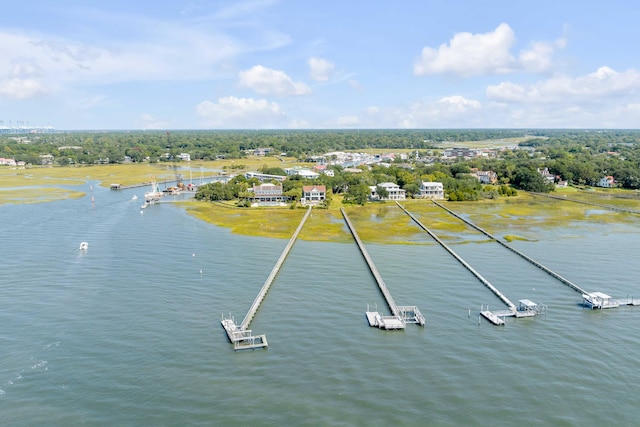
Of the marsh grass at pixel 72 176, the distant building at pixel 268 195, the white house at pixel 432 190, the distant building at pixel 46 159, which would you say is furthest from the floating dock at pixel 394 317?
the distant building at pixel 46 159

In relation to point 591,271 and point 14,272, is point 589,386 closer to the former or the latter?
point 591,271

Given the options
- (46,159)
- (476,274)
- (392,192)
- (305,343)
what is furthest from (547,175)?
(46,159)

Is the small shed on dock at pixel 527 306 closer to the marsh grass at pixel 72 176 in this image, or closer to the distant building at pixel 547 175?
the distant building at pixel 547 175

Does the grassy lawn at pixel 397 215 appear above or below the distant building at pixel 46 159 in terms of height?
below

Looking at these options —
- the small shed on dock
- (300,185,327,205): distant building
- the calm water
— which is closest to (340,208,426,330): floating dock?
the calm water

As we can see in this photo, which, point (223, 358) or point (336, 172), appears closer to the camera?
point (223, 358)

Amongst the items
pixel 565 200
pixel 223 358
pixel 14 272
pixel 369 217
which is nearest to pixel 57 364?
pixel 223 358

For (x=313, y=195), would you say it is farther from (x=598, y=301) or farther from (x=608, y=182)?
(x=608, y=182)
